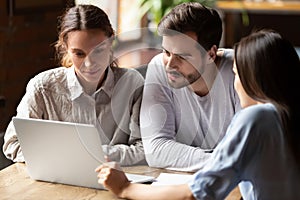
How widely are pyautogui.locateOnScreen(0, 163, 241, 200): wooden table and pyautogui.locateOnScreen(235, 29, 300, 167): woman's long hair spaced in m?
0.36

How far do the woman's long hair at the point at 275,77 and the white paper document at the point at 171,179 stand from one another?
422 mm

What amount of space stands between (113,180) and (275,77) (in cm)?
54

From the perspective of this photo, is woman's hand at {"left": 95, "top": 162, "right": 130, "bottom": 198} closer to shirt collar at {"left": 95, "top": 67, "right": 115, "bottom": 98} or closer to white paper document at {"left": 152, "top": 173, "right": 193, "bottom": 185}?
white paper document at {"left": 152, "top": 173, "right": 193, "bottom": 185}

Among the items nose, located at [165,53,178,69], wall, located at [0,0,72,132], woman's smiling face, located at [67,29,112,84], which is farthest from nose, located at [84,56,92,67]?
wall, located at [0,0,72,132]

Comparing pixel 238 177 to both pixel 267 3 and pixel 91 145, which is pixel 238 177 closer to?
pixel 91 145

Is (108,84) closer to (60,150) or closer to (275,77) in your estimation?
(60,150)

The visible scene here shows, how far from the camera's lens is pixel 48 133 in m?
1.82

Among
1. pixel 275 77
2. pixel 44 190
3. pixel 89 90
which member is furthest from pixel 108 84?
pixel 275 77

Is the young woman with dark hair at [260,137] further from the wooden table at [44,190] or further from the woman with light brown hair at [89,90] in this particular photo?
the woman with light brown hair at [89,90]

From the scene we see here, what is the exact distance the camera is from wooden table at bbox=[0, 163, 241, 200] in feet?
5.85

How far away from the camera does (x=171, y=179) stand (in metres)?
1.89

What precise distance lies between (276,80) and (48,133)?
2.32 feet

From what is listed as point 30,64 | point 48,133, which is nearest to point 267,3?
point 30,64

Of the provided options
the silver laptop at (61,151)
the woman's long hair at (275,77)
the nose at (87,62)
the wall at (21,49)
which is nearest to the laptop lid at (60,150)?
the silver laptop at (61,151)
